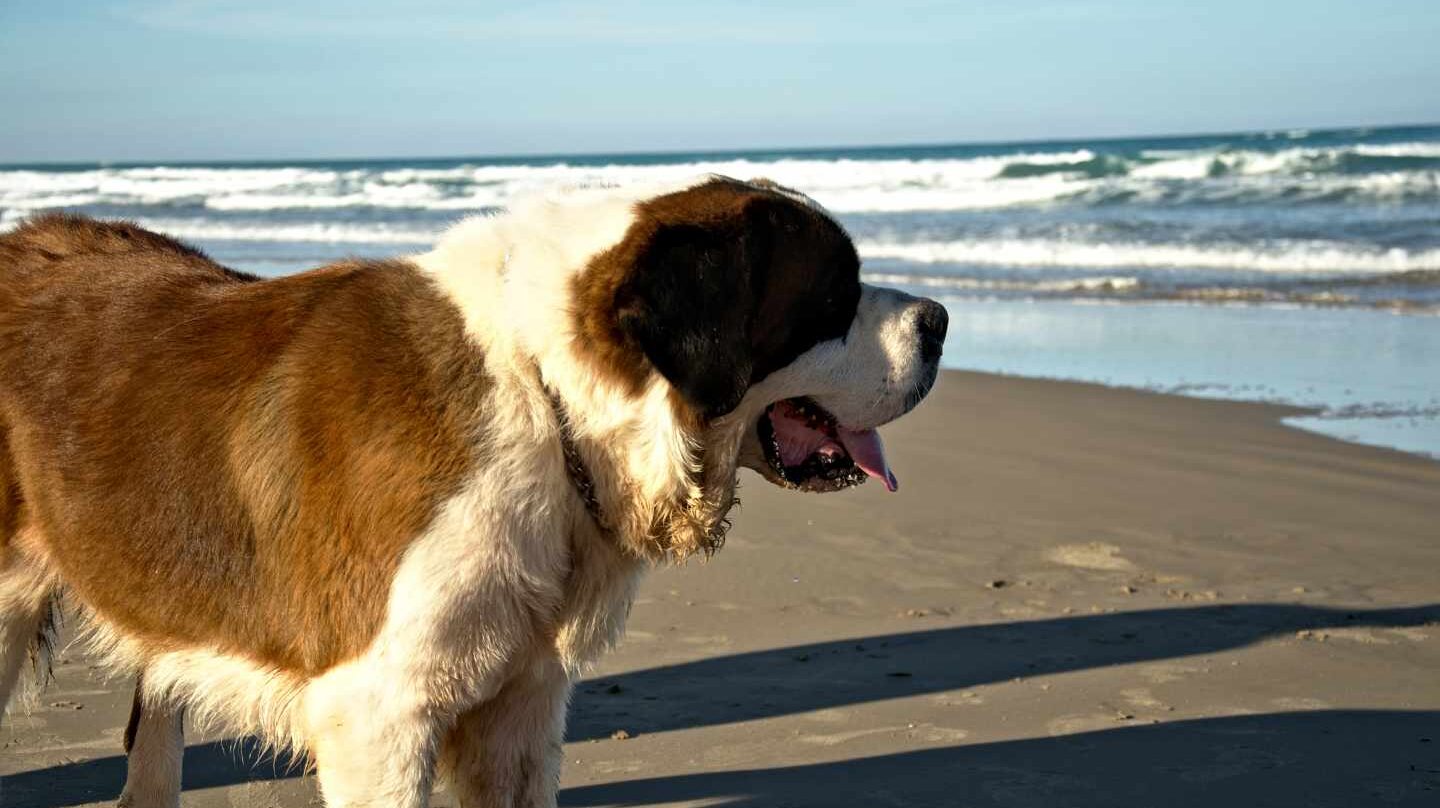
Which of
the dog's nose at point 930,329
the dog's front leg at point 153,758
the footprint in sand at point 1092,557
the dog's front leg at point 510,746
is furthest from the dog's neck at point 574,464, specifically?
the footprint in sand at point 1092,557

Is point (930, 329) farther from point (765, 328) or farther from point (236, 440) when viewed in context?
point (236, 440)

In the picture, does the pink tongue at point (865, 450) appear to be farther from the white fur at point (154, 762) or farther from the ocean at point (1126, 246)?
the white fur at point (154, 762)

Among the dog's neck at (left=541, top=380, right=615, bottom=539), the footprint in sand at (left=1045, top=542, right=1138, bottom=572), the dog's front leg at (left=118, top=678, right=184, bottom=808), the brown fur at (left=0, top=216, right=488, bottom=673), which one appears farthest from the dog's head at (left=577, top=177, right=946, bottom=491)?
the footprint in sand at (left=1045, top=542, right=1138, bottom=572)

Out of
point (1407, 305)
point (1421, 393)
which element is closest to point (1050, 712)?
point (1421, 393)

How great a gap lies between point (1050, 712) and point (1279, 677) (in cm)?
94

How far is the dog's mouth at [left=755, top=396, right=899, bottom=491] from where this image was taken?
121 inches

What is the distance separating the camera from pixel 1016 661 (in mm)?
5230

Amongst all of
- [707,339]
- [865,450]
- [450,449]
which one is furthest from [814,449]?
[450,449]

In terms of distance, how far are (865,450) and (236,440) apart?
135 centimetres

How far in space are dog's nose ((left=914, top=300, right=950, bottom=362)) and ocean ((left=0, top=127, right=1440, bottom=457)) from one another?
2.16ft

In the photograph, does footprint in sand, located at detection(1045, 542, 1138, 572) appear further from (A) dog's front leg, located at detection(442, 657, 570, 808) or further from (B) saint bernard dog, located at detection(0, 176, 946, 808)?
(A) dog's front leg, located at detection(442, 657, 570, 808)

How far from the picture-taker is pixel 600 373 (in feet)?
9.12

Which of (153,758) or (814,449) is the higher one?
(814,449)

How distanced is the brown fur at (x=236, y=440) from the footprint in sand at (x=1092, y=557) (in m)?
4.16
